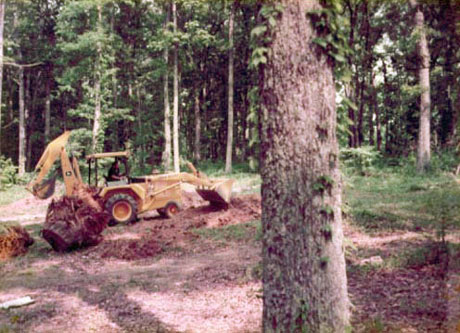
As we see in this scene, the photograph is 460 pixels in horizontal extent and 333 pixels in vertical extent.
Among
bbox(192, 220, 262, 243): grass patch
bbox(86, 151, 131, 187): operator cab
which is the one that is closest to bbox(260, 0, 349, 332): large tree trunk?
bbox(192, 220, 262, 243): grass patch

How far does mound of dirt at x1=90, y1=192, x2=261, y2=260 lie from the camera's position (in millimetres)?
10016

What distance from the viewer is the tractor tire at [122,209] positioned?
1268cm

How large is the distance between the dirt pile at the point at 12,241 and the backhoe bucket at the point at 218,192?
545cm

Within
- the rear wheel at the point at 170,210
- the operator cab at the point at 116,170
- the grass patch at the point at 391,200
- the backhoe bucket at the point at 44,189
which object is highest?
the operator cab at the point at 116,170

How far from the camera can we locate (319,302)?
150 inches

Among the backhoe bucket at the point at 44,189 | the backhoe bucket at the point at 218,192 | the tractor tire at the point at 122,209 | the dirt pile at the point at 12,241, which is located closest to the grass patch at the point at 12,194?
the backhoe bucket at the point at 44,189

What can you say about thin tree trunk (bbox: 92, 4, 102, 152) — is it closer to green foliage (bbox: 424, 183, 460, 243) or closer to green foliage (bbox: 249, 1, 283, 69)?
green foliage (bbox: 424, 183, 460, 243)

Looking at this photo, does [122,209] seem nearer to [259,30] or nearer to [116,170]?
[116,170]

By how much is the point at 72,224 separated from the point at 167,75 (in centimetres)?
1868

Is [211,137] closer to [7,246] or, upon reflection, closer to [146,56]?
[146,56]

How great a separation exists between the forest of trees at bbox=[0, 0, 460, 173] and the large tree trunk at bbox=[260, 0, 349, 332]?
17.9m

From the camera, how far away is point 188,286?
7.19 m

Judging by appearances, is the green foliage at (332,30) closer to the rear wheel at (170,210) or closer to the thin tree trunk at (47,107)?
the rear wheel at (170,210)

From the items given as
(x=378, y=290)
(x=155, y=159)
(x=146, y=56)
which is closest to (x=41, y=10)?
(x=146, y=56)
